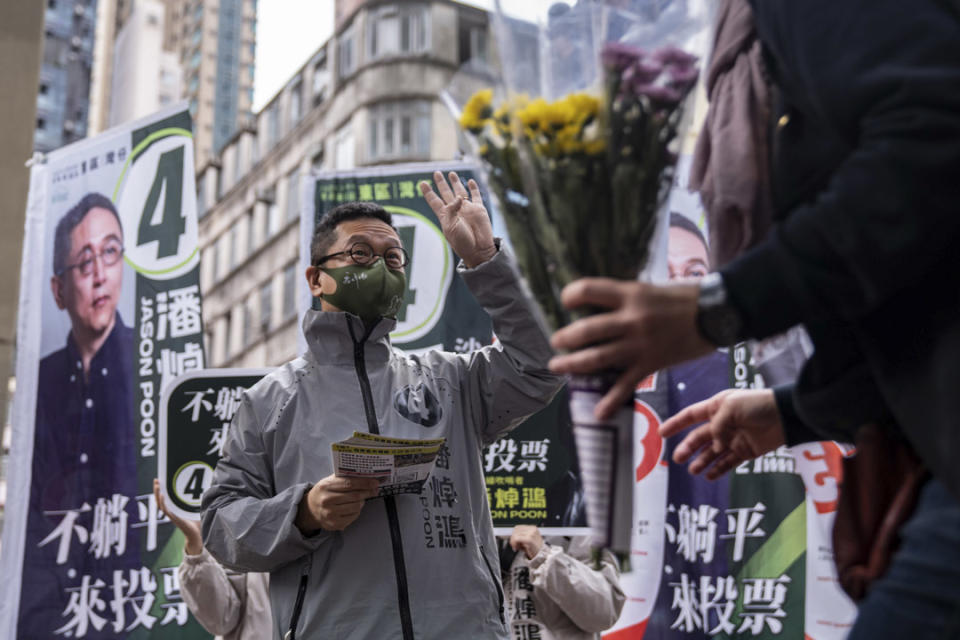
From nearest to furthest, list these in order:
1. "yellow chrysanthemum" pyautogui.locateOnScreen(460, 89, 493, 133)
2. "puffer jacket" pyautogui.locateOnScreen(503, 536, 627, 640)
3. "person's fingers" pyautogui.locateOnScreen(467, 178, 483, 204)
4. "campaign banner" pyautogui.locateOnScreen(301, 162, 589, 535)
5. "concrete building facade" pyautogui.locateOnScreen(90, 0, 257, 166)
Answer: "yellow chrysanthemum" pyautogui.locateOnScreen(460, 89, 493, 133), "person's fingers" pyautogui.locateOnScreen(467, 178, 483, 204), "puffer jacket" pyautogui.locateOnScreen(503, 536, 627, 640), "campaign banner" pyautogui.locateOnScreen(301, 162, 589, 535), "concrete building facade" pyautogui.locateOnScreen(90, 0, 257, 166)

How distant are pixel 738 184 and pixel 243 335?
106 feet

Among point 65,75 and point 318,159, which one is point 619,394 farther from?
point 65,75

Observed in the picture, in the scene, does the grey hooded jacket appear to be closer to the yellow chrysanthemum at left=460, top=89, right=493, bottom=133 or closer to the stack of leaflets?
the stack of leaflets

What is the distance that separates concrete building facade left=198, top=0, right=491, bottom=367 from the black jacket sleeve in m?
22.9

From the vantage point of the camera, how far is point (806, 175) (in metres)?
1.51

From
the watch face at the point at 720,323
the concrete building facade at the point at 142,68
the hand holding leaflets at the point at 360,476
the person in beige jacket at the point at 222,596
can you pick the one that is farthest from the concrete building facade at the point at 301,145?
the concrete building facade at the point at 142,68

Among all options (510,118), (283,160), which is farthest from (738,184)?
(283,160)

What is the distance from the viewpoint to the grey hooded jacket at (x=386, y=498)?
286 cm

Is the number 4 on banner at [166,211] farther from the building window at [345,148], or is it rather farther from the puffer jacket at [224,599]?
the building window at [345,148]

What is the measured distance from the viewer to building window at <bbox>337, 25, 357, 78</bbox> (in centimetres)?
2906

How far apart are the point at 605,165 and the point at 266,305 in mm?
30653

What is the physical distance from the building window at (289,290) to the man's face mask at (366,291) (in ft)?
86.3

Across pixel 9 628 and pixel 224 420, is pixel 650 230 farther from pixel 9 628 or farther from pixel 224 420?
pixel 9 628

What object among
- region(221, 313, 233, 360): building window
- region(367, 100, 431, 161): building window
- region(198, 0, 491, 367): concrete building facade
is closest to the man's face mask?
region(198, 0, 491, 367): concrete building facade
